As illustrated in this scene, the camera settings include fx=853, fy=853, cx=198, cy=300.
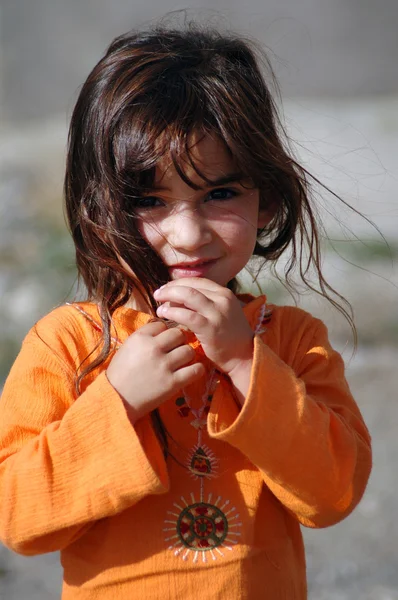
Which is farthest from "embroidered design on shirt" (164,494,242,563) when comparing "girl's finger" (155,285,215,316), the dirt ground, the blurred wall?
the blurred wall

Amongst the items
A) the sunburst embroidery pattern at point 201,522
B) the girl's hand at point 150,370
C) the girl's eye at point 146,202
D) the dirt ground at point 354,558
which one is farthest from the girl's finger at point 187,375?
the dirt ground at point 354,558

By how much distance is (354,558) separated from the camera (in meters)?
2.26

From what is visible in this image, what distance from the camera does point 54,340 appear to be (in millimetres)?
1248

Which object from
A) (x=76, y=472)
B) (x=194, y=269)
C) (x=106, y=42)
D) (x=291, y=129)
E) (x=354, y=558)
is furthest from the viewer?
(x=106, y=42)

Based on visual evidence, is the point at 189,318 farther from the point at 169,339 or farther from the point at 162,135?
the point at 162,135

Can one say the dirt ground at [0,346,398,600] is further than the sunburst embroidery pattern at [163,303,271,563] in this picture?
Yes

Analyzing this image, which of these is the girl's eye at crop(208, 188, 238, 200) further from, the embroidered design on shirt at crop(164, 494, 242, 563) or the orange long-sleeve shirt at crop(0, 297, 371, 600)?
the embroidered design on shirt at crop(164, 494, 242, 563)

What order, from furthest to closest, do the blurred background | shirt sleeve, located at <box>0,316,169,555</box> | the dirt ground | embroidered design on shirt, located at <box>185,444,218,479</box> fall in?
the blurred background < the dirt ground < embroidered design on shirt, located at <box>185,444,218,479</box> < shirt sleeve, located at <box>0,316,169,555</box>

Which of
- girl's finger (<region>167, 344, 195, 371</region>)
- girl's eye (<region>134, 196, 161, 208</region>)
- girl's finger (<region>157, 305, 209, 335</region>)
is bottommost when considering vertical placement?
girl's finger (<region>167, 344, 195, 371</region>)

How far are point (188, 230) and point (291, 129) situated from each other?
2385 mm

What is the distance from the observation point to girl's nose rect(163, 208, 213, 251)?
1200 millimetres

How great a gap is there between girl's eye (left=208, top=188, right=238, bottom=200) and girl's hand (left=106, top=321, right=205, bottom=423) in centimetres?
21

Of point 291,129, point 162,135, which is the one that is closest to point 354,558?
point 162,135

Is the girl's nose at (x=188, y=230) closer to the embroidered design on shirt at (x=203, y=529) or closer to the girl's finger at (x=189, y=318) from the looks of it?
the girl's finger at (x=189, y=318)
